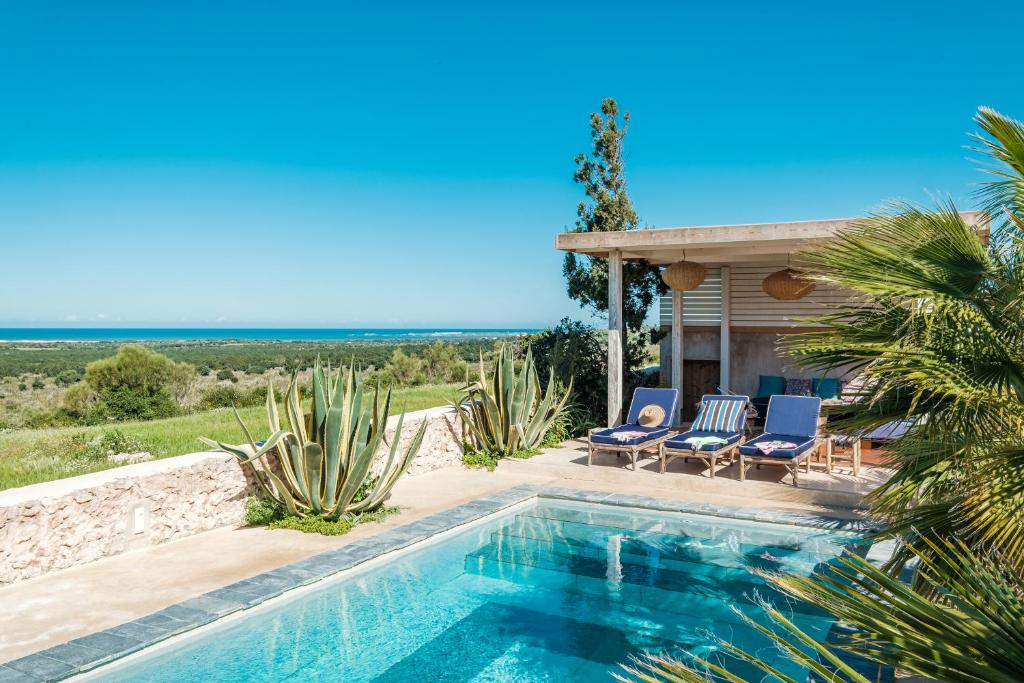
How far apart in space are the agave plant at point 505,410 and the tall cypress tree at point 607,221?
12.7 ft

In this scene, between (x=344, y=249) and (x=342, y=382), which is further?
(x=344, y=249)

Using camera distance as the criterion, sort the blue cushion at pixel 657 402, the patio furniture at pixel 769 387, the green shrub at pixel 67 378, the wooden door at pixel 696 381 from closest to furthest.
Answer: the blue cushion at pixel 657 402 < the patio furniture at pixel 769 387 < the wooden door at pixel 696 381 < the green shrub at pixel 67 378

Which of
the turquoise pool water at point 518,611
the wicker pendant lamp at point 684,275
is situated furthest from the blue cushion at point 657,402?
the turquoise pool water at point 518,611

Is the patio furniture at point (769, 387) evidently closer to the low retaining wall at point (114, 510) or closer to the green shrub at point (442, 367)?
the low retaining wall at point (114, 510)

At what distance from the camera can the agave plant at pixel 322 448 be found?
7.10 m

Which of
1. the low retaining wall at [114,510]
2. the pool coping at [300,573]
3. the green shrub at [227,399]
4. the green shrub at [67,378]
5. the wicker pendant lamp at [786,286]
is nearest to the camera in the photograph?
the pool coping at [300,573]

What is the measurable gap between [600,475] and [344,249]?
2125 inches

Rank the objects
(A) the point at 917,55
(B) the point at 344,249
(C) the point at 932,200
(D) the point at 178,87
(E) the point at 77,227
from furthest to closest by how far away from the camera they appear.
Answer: (B) the point at 344,249 → (E) the point at 77,227 → (D) the point at 178,87 → (A) the point at 917,55 → (C) the point at 932,200

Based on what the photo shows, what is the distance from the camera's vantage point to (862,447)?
10.1 metres

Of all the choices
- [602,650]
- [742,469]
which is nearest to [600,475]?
[742,469]

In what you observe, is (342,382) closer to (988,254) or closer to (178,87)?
(988,254)

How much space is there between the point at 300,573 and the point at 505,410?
189 inches

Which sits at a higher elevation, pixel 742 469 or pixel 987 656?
pixel 987 656

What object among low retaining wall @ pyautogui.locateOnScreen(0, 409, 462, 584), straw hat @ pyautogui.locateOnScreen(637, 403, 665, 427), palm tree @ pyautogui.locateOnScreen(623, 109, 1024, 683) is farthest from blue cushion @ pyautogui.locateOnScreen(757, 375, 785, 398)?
palm tree @ pyautogui.locateOnScreen(623, 109, 1024, 683)
